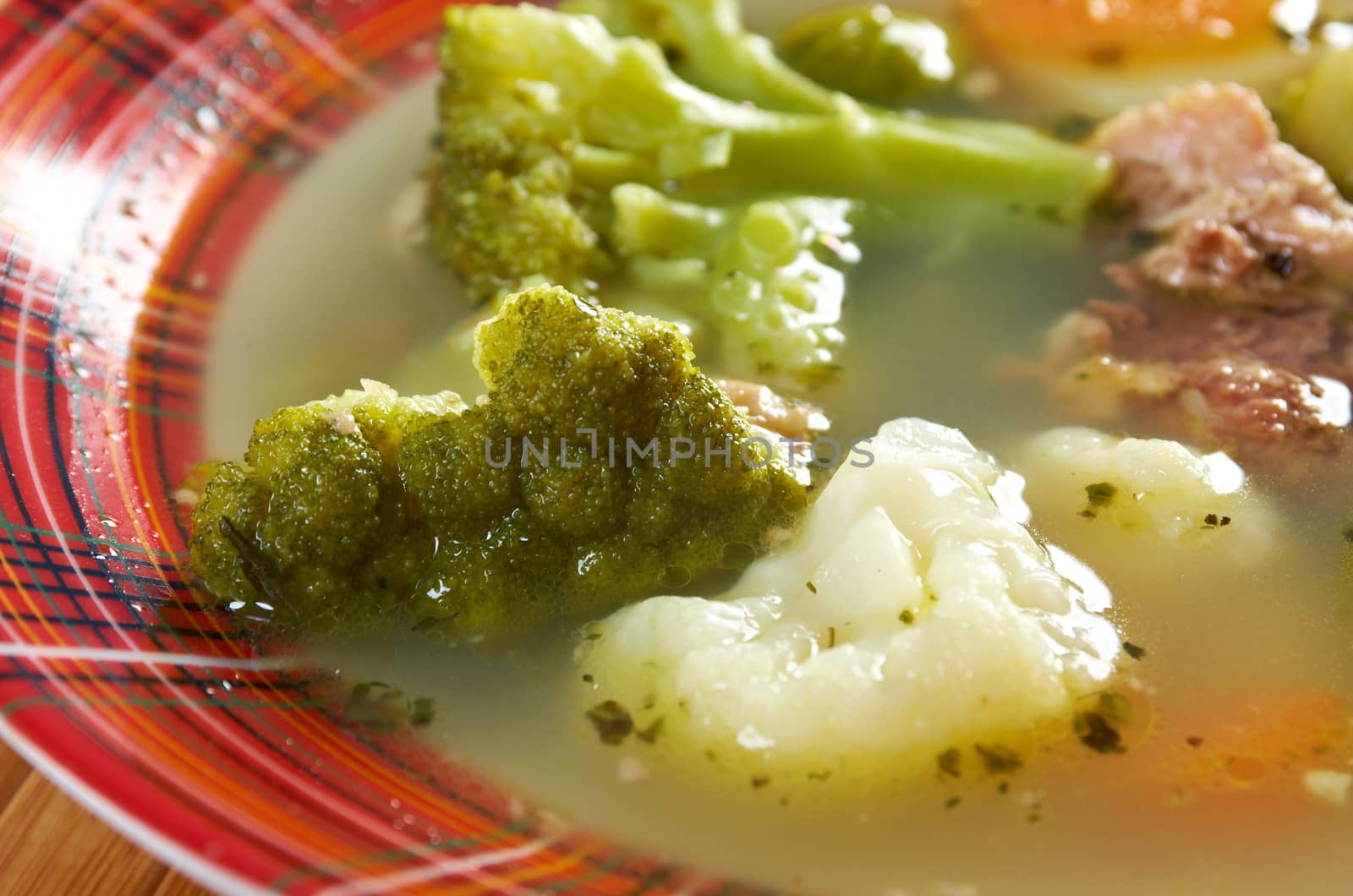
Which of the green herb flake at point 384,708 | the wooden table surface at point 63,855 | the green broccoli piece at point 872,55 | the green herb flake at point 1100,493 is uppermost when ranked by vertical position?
the green broccoli piece at point 872,55

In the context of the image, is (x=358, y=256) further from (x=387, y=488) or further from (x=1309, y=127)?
(x=1309, y=127)

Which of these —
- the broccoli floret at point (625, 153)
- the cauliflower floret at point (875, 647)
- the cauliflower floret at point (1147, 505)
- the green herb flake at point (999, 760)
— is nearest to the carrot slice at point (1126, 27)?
the broccoli floret at point (625, 153)

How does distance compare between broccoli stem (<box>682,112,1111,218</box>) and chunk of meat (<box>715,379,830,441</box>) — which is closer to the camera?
chunk of meat (<box>715,379,830,441</box>)

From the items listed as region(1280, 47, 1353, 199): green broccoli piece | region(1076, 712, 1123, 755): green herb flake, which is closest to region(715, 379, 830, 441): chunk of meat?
region(1076, 712, 1123, 755): green herb flake

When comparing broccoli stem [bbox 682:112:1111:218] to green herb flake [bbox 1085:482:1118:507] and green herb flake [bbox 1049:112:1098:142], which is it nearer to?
green herb flake [bbox 1049:112:1098:142]

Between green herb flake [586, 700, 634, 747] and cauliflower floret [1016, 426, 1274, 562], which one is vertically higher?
cauliflower floret [1016, 426, 1274, 562]

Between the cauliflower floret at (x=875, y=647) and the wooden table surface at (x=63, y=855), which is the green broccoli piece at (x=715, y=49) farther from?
the wooden table surface at (x=63, y=855)

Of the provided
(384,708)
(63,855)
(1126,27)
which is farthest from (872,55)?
(63,855)

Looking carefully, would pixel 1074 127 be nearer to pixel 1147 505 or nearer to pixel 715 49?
pixel 715 49

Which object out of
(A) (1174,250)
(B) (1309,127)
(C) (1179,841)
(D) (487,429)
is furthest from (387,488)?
(B) (1309,127)
